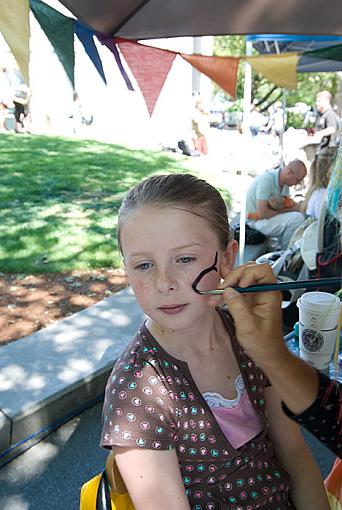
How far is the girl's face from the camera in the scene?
1121 mm

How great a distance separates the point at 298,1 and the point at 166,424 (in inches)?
74.1

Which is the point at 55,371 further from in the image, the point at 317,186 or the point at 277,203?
the point at 277,203

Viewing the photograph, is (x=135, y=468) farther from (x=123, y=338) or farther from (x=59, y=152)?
(x=59, y=152)

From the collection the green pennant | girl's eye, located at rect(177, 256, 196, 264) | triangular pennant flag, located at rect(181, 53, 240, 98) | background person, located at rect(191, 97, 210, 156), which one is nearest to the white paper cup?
girl's eye, located at rect(177, 256, 196, 264)

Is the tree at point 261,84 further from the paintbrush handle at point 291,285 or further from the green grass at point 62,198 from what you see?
the paintbrush handle at point 291,285

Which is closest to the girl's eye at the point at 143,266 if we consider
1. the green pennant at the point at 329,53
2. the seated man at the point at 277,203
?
the green pennant at the point at 329,53

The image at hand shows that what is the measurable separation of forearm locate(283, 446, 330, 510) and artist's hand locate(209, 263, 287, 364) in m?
0.40

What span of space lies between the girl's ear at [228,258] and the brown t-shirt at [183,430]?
231mm

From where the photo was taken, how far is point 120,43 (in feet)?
6.95

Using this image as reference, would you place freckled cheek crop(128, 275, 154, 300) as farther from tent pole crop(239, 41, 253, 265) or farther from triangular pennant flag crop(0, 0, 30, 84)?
tent pole crop(239, 41, 253, 265)

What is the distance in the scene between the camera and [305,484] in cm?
129

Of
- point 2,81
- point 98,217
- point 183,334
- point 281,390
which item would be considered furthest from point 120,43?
point 2,81

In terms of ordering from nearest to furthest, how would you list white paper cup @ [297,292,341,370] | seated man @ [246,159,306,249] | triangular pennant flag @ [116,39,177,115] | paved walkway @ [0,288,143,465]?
white paper cup @ [297,292,341,370]
triangular pennant flag @ [116,39,177,115]
paved walkway @ [0,288,143,465]
seated man @ [246,159,306,249]

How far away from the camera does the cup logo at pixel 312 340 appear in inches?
77.5
